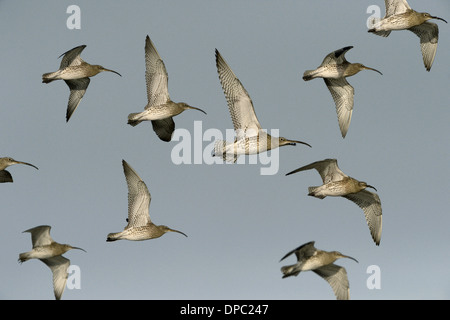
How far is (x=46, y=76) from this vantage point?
20422 mm

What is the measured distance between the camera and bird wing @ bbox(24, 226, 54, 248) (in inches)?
764

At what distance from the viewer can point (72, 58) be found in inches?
811

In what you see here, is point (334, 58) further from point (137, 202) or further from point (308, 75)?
point (137, 202)

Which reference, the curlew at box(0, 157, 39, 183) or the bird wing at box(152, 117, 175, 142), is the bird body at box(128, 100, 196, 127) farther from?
the curlew at box(0, 157, 39, 183)

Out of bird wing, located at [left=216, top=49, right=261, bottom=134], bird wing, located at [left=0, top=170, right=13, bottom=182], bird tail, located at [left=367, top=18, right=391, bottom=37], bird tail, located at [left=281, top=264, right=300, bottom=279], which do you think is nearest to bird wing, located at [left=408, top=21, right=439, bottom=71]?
bird tail, located at [left=367, top=18, right=391, bottom=37]

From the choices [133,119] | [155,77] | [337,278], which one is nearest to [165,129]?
[155,77]

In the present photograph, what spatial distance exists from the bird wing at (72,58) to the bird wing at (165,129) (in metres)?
2.16

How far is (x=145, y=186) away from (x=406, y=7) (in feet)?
21.3

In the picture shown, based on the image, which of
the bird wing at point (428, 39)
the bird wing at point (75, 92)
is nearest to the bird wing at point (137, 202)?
the bird wing at point (75, 92)

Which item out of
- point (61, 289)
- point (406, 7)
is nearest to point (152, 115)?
point (61, 289)

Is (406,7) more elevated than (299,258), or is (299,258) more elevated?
(406,7)

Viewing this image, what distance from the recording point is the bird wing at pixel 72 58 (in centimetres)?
2027

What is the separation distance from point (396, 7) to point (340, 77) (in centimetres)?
186

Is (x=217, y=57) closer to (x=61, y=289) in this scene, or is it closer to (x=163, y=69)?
(x=163, y=69)
